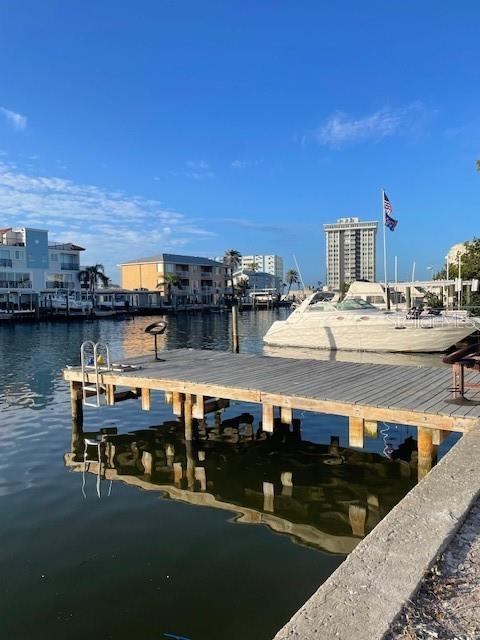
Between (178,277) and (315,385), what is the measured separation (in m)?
88.8

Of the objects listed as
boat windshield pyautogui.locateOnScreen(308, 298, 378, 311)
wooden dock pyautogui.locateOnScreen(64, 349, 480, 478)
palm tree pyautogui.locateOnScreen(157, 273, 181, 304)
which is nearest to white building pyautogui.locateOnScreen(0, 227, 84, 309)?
palm tree pyautogui.locateOnScreen(157, 273, 181, 304)

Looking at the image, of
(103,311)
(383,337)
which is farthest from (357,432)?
(103,311)

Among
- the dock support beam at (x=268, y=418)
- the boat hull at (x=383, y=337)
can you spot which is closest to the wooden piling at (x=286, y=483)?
the dock support beam at (x=268, y=418)

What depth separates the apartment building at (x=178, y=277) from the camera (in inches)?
3775

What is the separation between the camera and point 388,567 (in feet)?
11.1

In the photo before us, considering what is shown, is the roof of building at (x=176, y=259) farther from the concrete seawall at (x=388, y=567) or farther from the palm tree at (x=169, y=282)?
the concrete seawall at (x=388, y=567)

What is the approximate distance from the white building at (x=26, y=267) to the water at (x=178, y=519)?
211 ft

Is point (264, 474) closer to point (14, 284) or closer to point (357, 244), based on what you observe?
point (14, 284)

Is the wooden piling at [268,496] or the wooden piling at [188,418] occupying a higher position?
the wooden piling at [188,418]

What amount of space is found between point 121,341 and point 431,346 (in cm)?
2344

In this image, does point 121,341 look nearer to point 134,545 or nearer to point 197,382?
point 197,382

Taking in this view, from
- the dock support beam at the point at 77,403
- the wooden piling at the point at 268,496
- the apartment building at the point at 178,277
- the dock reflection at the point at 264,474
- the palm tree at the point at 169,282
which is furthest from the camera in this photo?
the apartment building at the point at 178,277

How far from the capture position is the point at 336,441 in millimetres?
10828

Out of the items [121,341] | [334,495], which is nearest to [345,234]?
[121,341]
